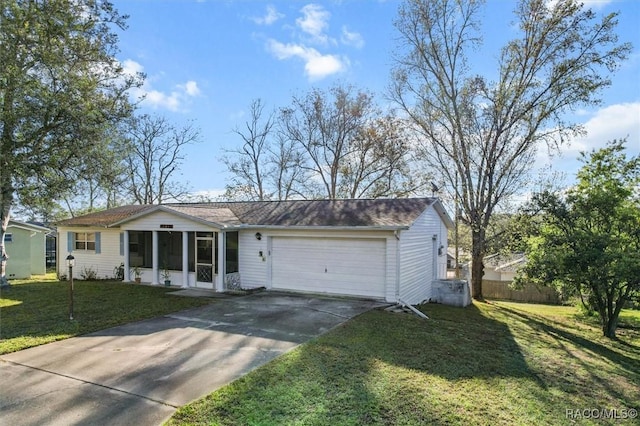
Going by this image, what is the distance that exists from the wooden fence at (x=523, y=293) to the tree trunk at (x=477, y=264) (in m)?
4.56

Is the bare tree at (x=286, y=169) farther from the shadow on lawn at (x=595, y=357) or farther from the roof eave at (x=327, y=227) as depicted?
the shadow on lawn at (x=595, y=357)

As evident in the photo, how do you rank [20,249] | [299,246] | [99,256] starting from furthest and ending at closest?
[20,249] < [99,256] < [299,246]

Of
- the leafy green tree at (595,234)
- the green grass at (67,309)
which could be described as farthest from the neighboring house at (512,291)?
the green grass at (67,309)

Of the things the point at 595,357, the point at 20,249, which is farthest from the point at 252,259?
the point at 20,249

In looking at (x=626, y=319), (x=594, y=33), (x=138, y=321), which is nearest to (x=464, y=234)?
(x=626, y=319)

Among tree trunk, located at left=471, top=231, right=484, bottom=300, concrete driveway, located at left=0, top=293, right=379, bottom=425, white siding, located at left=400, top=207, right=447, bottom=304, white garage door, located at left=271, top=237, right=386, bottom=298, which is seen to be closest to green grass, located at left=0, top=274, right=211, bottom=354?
concrete driveway, located at left=0, top=293, right=379, bottom=425

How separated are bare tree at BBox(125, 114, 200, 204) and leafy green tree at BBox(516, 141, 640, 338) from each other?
29.0 metres

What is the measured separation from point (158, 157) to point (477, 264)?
2755 centimetres

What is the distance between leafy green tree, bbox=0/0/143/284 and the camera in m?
11.4

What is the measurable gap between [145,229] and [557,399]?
550 inches

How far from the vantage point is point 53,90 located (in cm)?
1172

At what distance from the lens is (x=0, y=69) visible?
36.6 feet

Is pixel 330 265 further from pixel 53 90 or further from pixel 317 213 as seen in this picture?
pixel 53 90

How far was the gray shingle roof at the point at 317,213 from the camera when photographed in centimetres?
1236
